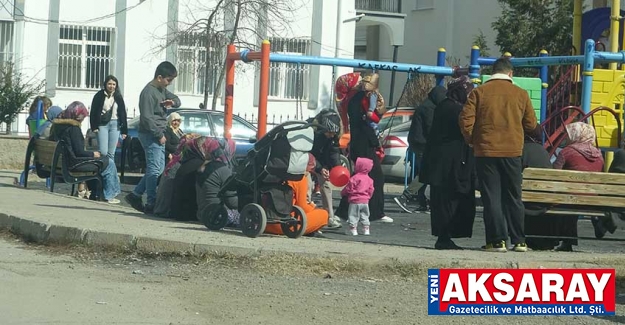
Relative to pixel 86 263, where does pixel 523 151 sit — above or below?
above

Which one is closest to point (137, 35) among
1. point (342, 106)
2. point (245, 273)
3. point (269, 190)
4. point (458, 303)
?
point (342, 106)

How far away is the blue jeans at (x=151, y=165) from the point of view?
1451cm

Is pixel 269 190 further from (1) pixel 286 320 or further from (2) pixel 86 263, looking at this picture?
(1) pixel 286 320

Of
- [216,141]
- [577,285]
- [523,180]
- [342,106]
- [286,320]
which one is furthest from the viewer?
[342,106]

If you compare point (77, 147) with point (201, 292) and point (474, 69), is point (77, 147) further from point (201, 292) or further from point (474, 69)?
point (201, 292)

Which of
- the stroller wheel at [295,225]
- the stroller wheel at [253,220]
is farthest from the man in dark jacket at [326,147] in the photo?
the stroller wheel at [253,220]

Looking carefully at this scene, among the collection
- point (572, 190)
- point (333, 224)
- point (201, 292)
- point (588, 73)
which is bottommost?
point (201, 292)

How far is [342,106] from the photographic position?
14250 millimetres

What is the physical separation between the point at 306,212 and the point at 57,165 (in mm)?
5202

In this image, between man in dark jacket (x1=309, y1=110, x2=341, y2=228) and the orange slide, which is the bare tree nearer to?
man in dark jacket (x1=309, y1=110, x2=341, y2=228)

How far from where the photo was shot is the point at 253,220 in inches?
452

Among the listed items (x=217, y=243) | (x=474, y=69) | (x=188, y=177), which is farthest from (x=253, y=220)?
(x=474, y=69)

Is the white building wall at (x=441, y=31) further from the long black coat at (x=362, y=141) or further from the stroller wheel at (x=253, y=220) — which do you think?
the stroller wheel at (x=253, y=220)

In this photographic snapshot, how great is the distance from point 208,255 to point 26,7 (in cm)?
2117
